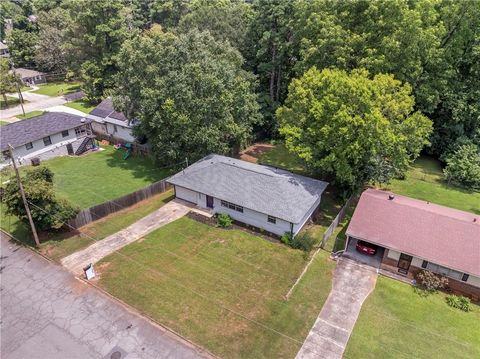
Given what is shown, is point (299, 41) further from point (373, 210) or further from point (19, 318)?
point (19, 318)

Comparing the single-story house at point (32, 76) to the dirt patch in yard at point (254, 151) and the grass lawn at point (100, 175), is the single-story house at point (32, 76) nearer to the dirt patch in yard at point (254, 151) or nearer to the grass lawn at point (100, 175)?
the grass lawn at point (100, 175)

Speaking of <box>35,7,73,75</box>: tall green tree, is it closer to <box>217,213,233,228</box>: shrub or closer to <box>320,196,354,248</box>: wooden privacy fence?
<box>217,213,233,228</box>: shrub

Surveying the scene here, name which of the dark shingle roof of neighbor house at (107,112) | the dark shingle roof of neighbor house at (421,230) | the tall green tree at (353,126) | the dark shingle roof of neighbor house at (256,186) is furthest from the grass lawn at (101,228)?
the dark shingle roof of neighbor house at (421,230)

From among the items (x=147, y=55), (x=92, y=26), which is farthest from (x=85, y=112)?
(x=147, y=55)

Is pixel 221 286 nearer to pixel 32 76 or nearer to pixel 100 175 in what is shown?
pixel 100 175

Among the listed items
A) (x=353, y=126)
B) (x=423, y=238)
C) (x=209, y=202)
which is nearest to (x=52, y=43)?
(x=209, y=202)

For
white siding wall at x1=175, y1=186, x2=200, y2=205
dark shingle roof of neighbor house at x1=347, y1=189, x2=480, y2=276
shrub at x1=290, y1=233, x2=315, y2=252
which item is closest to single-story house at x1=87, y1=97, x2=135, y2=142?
white siding wall at x1=175, y1=186, x2=200, y2=205
